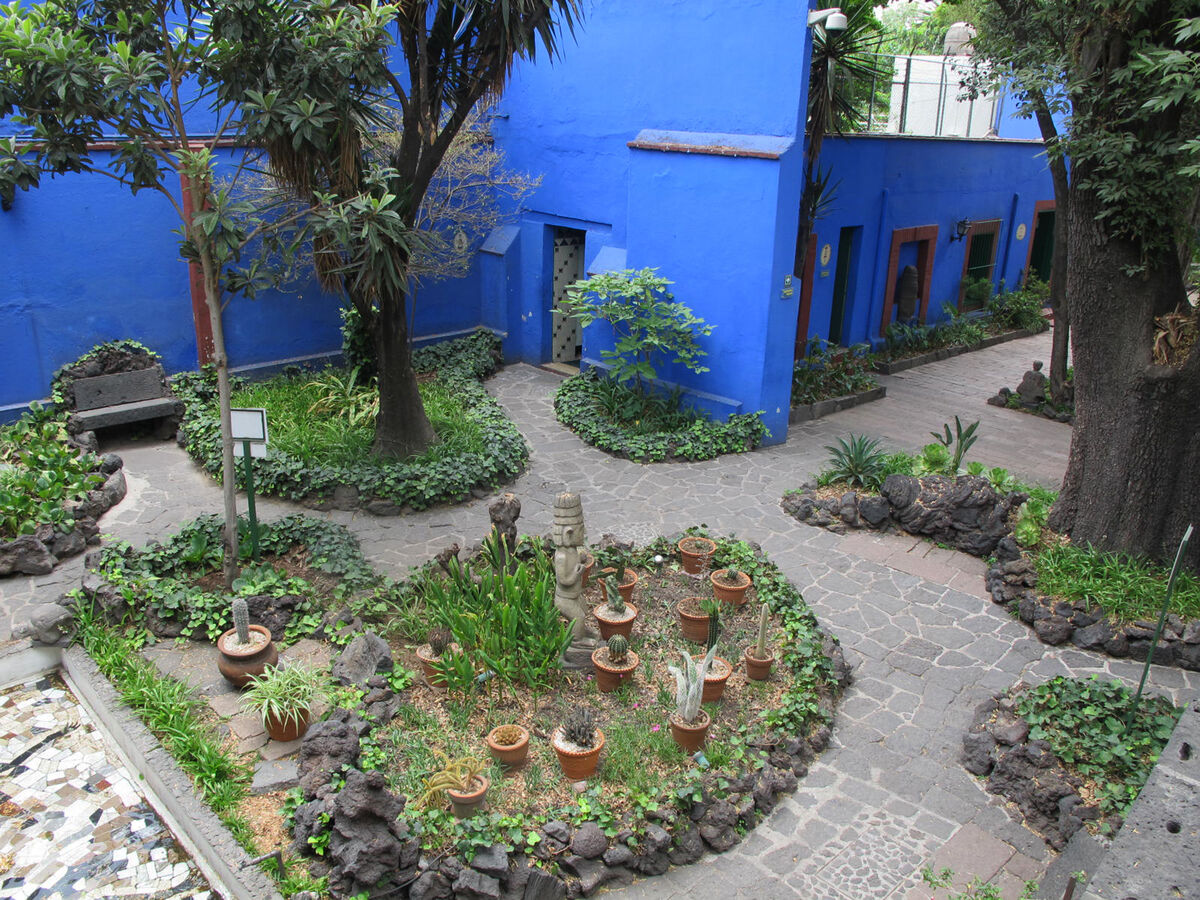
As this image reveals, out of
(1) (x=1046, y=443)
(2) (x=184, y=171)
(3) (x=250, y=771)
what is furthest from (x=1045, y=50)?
(3) (x=250, y=771)

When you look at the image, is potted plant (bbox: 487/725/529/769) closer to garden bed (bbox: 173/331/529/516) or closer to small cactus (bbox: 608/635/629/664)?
small cactus (bbox: 608/635/629/664)

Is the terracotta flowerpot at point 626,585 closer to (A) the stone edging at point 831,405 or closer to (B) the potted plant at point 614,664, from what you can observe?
(B) the potted plant at point 614,664

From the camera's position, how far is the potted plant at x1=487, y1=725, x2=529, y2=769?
544 centimetres

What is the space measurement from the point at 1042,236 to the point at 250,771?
19291 mm

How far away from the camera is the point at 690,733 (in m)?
5.61

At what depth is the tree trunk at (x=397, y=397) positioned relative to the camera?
9.62 meters

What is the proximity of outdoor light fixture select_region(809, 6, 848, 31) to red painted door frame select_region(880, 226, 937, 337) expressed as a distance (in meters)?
5.88

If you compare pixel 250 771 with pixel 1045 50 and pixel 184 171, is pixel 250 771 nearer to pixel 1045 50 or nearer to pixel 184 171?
pixel 184 171

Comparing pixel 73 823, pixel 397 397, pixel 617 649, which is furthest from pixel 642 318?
pixel 73 823

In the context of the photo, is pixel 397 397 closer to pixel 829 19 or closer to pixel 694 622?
pixel 694 622

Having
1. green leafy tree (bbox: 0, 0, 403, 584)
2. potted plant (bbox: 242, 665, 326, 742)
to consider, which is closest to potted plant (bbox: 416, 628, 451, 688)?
potted plant (bbox: 242, 665, 326, 742)

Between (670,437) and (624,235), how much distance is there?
323 centimetres

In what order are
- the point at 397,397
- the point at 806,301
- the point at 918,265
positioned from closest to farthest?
the point at 397,397, the point at 806,301, the point at 918,265

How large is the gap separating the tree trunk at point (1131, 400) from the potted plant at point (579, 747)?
5.02m
